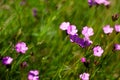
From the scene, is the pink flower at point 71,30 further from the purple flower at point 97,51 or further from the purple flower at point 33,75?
the purple flower at point 33,75

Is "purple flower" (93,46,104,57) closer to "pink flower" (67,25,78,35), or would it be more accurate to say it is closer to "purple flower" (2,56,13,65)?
"pink flower" (67,25,78,35)

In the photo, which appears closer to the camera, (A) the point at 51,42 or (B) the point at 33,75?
(B) the point at 33,75

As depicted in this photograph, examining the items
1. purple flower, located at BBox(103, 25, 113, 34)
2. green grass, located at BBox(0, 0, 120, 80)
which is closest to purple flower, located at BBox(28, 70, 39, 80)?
green grass, located at BBox(0, 0, 120, 80)

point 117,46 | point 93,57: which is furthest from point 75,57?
point 117,46

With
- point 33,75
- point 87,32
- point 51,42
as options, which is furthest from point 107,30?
point 51,42

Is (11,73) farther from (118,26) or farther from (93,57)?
(118,26)

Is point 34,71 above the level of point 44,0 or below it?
below

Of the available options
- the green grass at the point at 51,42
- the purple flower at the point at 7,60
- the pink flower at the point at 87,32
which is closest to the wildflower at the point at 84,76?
the green grass at the point at 51,42

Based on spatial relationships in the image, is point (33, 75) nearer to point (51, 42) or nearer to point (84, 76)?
point (84, 76)
